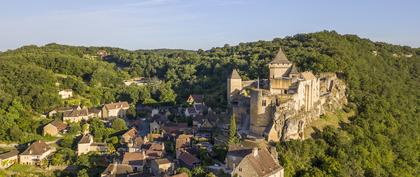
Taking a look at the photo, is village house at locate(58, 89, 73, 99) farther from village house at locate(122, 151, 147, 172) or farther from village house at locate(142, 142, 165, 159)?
village house at locate(122, 151, 147, 172)

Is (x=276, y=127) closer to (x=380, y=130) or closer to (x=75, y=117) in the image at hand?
(x=380, y=130)

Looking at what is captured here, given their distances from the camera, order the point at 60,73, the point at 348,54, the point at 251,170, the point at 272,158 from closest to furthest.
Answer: the point at 251,170 → the point at 272,158 → the point at 348,54 → the point at 60,73

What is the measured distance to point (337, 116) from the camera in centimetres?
5053

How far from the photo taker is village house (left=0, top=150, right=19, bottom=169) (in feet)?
153

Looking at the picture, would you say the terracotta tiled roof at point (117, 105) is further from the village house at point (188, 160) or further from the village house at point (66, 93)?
the village house at point (188, 160)

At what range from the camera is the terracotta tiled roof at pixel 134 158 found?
1591 inches

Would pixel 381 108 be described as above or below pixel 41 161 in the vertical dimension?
above

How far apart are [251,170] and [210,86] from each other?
3743 centimetres

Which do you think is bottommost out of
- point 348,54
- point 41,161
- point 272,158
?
point 41,161

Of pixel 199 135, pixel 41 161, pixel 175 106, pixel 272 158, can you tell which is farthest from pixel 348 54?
pixel 41 161

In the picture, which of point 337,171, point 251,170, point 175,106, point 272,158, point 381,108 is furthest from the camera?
point 175,106

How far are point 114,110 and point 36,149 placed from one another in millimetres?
15488

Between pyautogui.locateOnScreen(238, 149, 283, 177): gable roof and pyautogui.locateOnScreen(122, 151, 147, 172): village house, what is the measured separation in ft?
35.2

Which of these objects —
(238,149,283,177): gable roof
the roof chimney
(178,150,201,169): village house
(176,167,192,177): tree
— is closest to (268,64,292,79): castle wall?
(238,149,283,177): gable roof
